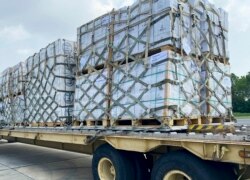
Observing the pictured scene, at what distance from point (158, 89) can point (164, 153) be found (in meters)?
1.01

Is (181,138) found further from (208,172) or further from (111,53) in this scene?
→ (111,53)

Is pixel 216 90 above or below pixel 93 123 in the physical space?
above

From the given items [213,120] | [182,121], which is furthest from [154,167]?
[213,120]

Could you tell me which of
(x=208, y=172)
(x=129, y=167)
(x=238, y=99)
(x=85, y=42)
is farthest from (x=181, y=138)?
(x=238, y=99)

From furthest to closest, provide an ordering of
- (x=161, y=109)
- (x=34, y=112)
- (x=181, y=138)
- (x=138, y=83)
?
1. (x=34, y=112)
2. (x=138, y=83)
3. (x=161, y=109)
4. (x=181, y=138)

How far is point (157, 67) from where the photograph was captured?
486 centimetres

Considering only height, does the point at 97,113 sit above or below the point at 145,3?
below

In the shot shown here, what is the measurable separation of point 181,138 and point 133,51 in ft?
6.80

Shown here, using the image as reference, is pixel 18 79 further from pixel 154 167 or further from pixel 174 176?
pixel 174 176

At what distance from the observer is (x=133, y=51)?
5426 millimetres

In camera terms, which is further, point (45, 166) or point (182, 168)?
point (45, 166)

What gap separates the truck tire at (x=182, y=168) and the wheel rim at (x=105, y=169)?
4.24 ft

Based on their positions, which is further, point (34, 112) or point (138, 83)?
point (34, 112)

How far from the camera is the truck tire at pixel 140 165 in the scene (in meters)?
4.94
